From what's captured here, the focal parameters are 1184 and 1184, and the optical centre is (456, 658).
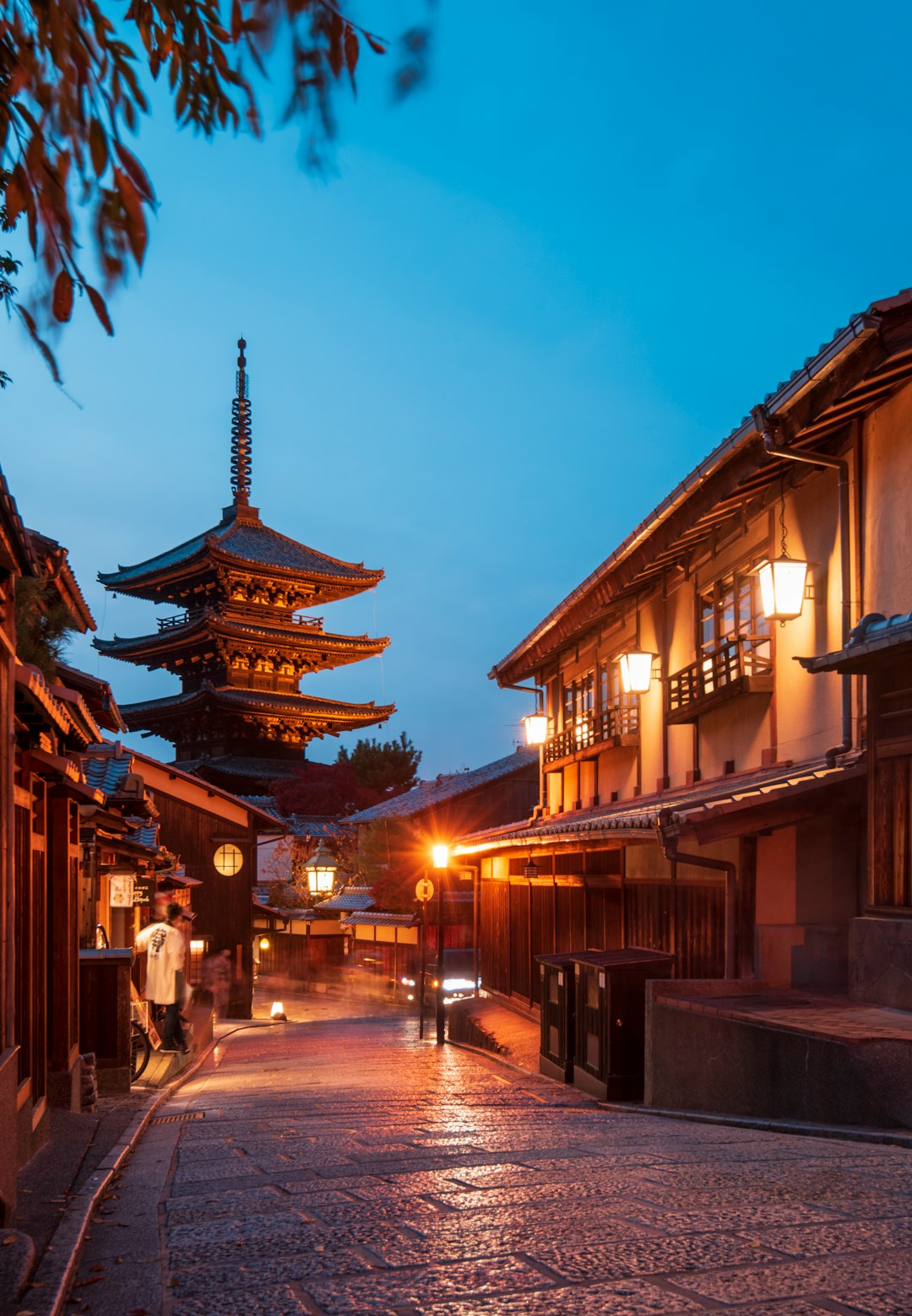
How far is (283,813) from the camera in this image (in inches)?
2037

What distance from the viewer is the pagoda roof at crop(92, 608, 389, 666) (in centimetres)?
5016

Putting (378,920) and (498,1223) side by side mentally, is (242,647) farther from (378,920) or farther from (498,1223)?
(498,1223)

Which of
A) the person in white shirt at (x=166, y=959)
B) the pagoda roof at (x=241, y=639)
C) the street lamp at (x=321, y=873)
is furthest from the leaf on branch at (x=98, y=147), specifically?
the pagoda roof at (x=241, y=639)

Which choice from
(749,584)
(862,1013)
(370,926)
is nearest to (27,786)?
(862,1013)

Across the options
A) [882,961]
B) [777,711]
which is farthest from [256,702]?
[882,961]

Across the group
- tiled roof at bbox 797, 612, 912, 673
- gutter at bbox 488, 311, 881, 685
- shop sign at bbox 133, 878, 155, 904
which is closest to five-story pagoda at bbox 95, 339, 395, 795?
shop sign at bbox 133, 878, 155, 904

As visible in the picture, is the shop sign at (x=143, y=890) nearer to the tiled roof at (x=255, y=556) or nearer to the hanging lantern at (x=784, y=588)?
the hanging lantern at (x=784, y=588)

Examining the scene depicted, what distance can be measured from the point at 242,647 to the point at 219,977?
67.4 ft

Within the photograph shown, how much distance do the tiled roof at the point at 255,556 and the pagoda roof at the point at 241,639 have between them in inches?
104

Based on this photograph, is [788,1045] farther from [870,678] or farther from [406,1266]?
[406,1266]

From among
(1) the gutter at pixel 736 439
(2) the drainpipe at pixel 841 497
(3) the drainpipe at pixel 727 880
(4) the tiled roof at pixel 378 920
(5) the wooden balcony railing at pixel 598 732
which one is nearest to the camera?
(1) the gutter at pixel 736 439

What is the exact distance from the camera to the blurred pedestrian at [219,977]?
111ft

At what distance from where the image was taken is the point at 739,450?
12953 mm

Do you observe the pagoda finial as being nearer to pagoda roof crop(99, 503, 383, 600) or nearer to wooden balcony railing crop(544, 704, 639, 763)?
pagoda roof crop(99, 503, 383, 600)
